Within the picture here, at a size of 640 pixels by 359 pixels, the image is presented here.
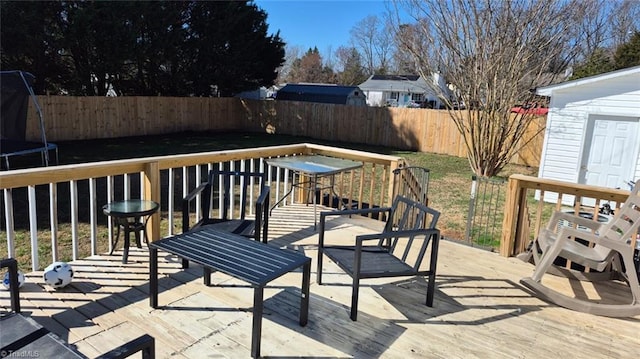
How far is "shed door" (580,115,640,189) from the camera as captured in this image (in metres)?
7.58

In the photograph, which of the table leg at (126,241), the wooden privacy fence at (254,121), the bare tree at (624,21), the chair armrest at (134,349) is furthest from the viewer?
the bare tree at (624,21)

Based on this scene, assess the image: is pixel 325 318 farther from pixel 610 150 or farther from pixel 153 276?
pixel 610 150

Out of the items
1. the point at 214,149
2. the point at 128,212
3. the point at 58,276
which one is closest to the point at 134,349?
the point at 58,276

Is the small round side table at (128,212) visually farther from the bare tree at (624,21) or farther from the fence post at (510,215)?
the bare tree at (624,21)

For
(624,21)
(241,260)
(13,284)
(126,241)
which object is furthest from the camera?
(624,21)

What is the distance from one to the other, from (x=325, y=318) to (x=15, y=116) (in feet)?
28.8

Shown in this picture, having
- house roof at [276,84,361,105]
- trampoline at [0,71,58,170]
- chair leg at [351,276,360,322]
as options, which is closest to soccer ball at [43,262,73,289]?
chair leg at [351,276,360,322]

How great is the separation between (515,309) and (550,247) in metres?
0.56

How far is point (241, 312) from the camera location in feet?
8.86

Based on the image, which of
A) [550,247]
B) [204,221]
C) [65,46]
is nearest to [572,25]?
[550,247]

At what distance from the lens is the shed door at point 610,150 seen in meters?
7.58

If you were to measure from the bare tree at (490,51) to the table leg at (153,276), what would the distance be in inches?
340

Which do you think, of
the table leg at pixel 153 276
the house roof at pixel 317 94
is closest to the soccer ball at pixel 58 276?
the table leg at pixel 153 276

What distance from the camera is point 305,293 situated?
2.52m
